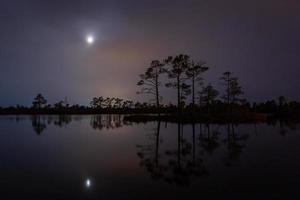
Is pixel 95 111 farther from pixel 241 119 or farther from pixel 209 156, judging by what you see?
pixel 209 156

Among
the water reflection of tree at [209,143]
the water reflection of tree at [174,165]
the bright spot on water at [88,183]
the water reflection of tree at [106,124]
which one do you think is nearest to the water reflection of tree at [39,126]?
the water reflection of tree at [106,124]

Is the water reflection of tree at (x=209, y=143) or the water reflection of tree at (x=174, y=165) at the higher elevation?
the water reflection of tree at (x=209, y=143)

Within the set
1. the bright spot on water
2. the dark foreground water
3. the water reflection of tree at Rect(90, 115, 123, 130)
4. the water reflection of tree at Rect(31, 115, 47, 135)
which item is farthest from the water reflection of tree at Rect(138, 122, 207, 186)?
the water reflection of tree at Rect(90, 115, 123, 130)

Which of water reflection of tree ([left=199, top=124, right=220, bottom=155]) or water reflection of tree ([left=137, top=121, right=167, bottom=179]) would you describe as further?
water reflection of tree ([left=199, top=124, right=220, bottom=155])

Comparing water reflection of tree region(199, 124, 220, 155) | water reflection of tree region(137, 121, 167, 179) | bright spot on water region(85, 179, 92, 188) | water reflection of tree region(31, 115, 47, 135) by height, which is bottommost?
bright spot on water region(85, 179, 92, 188)

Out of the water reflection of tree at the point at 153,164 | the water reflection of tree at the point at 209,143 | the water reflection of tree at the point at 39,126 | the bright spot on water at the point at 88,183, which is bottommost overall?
the bright spot on water at the point at 88,183

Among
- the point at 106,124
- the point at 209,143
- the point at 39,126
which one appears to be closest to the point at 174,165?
the point at 209,143

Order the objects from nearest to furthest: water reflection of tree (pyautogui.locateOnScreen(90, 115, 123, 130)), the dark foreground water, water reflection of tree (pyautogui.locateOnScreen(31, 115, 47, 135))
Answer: the dark foreground water < water reflection of tree (pyautogui.locateOnScreen(31, 115, 47, 135)) < water reflection of tree (pyautogui.locateOnScreen(90, 115, 123, 130))

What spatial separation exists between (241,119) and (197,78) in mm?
11083

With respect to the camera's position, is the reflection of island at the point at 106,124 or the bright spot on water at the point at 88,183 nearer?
the bright spot on water at the point at 88,183

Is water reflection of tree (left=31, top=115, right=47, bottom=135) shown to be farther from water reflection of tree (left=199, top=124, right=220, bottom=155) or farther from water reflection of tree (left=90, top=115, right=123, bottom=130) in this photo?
water reflection of tree (left=199, top=124, right=220, bottom=155)

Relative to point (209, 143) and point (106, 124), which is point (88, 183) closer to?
point (209, 143)

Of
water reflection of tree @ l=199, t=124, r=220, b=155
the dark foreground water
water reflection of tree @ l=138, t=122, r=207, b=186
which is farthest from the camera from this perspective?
water reflection of tree @ l=199, t=124, r=220, b=155

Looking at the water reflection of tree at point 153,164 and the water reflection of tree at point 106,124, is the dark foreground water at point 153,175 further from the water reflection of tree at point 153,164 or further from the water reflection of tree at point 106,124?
the water reflection of tree at point 106,124
